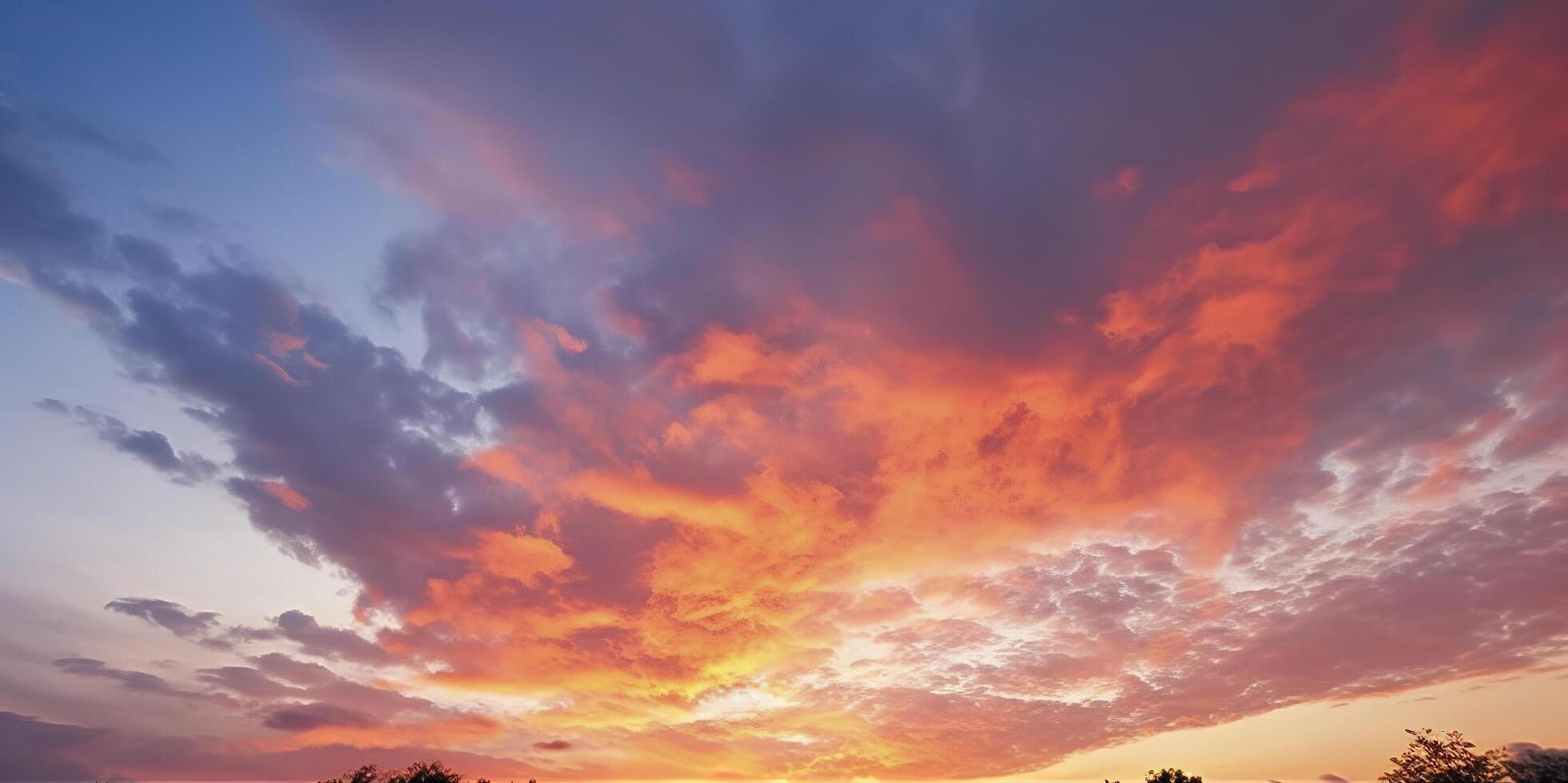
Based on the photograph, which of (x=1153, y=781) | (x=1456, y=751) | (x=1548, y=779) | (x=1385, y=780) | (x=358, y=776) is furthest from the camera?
(x=358, y=776)

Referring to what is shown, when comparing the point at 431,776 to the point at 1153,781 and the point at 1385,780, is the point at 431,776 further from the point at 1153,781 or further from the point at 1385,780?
the point at 1385,780

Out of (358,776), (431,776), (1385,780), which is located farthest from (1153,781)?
(358,776)

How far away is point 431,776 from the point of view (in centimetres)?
11344

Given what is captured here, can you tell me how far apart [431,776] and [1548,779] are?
146575 mm

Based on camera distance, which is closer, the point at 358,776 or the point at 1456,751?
the point at 1456,751

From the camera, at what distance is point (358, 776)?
118500 mm

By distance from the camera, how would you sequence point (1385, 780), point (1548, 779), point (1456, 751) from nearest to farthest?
point (1548, 779) → point (1456, 751) → point (1385, 780)

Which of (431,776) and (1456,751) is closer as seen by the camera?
(1456,751)

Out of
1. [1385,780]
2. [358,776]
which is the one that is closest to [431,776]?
[358,776]

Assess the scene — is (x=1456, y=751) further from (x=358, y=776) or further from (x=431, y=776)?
(x=358, y=776)

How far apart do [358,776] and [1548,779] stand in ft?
535

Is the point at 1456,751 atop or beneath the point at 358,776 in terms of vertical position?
atop

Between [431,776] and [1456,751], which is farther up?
[1456,751]

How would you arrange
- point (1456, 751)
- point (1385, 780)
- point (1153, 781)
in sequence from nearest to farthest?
1. point (1456, 751)
2. point (1385, 780)
3. point (1153, 781)
